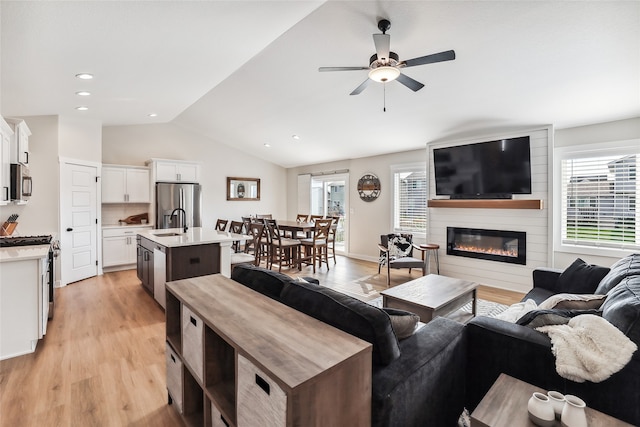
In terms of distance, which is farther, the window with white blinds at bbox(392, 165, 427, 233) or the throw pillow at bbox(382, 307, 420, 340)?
the window with white blinds at bbox(392, 165, 427, 233)

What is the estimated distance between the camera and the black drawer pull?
0.99 m

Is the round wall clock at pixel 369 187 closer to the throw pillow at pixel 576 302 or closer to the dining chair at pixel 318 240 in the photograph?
the dining chair at pixel 318 240

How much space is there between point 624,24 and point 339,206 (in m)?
5.73

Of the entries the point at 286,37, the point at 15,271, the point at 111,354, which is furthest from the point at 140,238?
the point at 286,37

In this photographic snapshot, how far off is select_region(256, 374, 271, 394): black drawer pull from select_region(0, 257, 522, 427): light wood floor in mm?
1223

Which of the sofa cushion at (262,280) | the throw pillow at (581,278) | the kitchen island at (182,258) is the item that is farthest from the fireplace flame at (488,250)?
the sofa cushion at (262,280)

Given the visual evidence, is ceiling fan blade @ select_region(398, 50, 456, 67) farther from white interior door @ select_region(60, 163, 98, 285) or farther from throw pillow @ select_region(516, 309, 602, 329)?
white interior door @ select_region(60, 163, 98, 285)

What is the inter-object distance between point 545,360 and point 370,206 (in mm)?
5325

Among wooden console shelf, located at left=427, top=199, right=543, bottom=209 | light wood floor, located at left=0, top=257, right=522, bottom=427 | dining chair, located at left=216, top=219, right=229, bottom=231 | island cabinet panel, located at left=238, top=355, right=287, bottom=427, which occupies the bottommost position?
light wood floor, located at left=0, top=257, right=522, bottom=427

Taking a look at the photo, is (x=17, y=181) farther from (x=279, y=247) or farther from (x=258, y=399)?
(x=258, y=399)

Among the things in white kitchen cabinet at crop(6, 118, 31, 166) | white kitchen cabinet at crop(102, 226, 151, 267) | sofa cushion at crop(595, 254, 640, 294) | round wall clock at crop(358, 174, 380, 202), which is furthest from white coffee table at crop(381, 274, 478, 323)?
white kitchen cabinet at crop(102, 226, 151, 267)

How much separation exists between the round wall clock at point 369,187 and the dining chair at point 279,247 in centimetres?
195

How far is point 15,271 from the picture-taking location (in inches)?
100

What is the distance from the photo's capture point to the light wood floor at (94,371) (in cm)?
188
